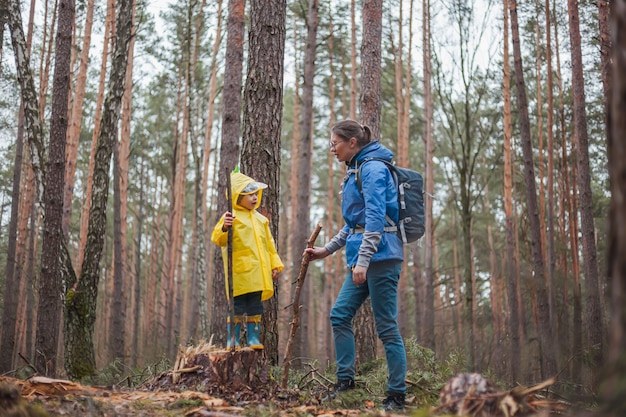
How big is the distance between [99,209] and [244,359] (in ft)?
13.5

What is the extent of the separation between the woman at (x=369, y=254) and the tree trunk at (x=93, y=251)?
3909 mm

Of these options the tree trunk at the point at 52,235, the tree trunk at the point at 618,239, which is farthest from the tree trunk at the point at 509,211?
the tree trunk at the point at 618,239

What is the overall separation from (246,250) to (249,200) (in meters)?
0.45

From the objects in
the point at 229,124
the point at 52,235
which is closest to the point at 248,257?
the point at 52,235

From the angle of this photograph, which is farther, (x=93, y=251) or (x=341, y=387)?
(x=93, y=251)

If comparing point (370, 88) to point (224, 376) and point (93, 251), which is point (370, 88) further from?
point (224, 376)

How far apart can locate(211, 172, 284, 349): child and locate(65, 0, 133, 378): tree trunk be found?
112 inches

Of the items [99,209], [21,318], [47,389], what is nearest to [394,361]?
[47,389]

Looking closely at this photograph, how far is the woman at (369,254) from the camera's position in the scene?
3.95 meters

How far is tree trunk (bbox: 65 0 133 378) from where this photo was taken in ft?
22.7

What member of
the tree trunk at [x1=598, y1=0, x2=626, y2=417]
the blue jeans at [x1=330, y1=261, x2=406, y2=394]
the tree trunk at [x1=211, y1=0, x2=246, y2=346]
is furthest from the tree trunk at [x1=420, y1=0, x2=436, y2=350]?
the tree trunk at [x1=598, y1=0, x2=626, y2=417]

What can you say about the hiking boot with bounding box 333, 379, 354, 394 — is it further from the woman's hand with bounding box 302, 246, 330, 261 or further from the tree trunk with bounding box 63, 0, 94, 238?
the tree trunk with bounding box 63, 0, 94, 238

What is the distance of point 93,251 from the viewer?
23.5 feet

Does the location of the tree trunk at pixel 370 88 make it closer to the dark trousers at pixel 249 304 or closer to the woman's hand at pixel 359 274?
the dark trousers at pixel 249 304
